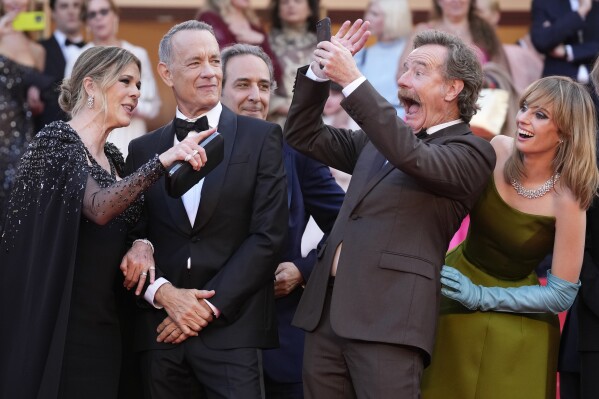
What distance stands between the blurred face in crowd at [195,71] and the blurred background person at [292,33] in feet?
9.44

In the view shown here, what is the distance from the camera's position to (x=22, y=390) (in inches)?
159

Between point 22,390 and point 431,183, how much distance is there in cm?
172

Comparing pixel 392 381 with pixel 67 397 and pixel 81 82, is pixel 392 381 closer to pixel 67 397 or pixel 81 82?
pixel 67 397

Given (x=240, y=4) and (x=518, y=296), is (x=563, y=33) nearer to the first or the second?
(x=240, y=4)

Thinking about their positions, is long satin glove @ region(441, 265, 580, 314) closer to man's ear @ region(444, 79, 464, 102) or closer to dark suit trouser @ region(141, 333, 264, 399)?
man's ear @ region(444, 79, 464, 102)

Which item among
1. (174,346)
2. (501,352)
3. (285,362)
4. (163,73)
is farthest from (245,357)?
(163,73)

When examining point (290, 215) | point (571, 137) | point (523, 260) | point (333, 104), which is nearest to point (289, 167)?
point (290, 215)

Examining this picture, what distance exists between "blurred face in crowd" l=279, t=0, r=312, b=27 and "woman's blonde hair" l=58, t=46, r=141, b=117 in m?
3.19

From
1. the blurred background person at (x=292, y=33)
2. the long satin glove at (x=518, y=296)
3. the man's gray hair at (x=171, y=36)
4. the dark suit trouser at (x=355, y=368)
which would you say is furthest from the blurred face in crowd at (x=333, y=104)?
the dark suit trouser at (x=355, y=368)

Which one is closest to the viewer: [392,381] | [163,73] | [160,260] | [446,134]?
[392,381]

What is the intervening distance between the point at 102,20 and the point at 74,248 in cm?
359

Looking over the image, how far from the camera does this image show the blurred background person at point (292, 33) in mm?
7332

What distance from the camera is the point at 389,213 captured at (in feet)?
12.2

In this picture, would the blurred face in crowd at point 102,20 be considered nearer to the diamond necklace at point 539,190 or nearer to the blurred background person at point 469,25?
the blurred background person at point 469,25
